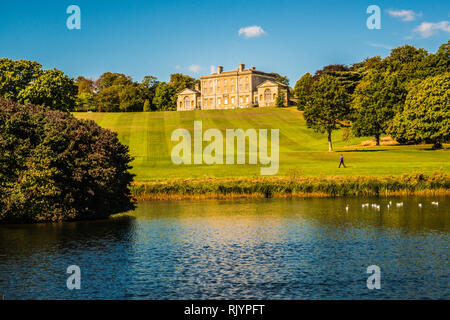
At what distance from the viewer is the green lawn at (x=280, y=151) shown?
236 ft

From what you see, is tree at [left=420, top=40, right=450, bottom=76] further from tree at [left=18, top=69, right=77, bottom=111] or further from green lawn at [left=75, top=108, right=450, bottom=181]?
tree at [left=18, top=69, right=77, bottom=111]

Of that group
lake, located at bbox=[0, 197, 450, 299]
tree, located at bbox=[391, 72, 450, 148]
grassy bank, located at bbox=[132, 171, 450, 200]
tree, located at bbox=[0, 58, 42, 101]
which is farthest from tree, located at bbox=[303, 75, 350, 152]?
lake, located at bbox=[0, 197, 450, 299]

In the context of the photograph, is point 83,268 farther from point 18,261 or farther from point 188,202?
point 188,202

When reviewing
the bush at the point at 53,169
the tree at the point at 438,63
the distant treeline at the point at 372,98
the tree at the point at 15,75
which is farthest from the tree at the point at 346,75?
the bush at the point at 53,169

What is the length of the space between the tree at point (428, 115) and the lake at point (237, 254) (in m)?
45.1

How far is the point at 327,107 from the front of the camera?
103 m

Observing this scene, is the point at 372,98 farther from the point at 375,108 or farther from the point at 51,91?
the point at 51,91

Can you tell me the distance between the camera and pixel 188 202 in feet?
184

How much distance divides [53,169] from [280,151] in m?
65.4

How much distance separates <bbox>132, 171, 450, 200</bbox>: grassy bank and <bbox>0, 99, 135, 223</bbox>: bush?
10.4 m

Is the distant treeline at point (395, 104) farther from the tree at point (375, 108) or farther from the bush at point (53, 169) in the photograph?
the bush at point (53, 169)

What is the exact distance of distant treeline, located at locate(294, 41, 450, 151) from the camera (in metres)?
92.8

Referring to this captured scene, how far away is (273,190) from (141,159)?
3608 centimetres

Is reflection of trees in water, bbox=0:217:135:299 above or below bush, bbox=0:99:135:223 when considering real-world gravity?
below
